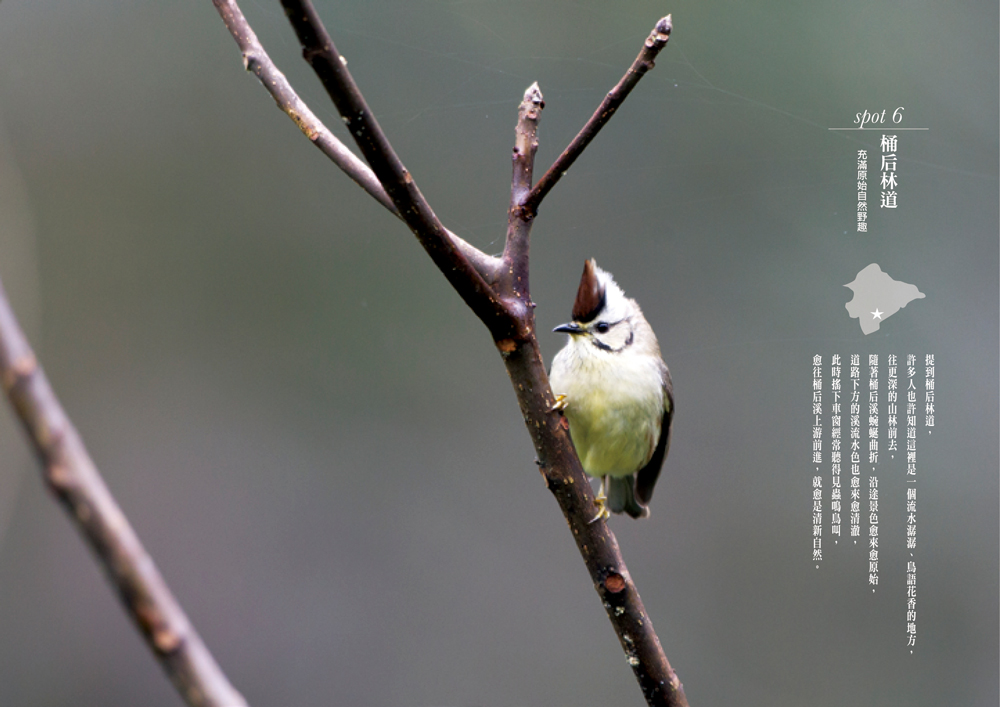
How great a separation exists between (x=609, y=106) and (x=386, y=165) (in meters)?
0.32

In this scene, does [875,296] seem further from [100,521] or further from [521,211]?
[100,521]

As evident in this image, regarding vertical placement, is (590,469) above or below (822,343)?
below

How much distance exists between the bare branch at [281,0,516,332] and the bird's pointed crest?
0.49 m

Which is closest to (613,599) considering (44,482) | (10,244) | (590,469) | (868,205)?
(590,469)

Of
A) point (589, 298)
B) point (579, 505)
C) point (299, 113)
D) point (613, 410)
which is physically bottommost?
point (579, 505)

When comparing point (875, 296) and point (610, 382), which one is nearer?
point (610, 382)

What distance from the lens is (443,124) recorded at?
1975 millimetres

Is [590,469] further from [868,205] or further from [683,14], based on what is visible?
[683,14]

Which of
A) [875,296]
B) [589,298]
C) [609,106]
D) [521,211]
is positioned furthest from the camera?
[875,296]

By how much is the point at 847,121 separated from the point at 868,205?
0.67 ft

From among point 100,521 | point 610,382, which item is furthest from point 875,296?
point 100,521

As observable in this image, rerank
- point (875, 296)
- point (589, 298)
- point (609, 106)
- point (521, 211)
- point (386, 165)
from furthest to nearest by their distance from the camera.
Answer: point (875, 296) < point (589, 298) < point (521, 211) < point (609, 106) < point (386, 165)

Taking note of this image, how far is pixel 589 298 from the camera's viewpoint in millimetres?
1494

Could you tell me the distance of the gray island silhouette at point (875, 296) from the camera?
186 centimetres
